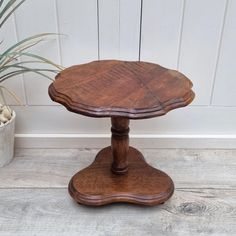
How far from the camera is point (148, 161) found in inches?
48.9

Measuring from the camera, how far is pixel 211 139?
1307 millimetres

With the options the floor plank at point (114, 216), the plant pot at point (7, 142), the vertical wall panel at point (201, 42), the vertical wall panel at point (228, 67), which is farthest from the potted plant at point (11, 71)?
the vertical wall panel at point (228, 67)

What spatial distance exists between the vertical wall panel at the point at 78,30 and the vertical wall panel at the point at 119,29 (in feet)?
0.10

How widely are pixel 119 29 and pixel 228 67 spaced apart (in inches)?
18.6

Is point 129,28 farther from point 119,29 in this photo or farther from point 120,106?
point 120,106

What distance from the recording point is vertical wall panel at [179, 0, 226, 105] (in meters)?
1.08

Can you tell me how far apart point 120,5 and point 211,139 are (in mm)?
700

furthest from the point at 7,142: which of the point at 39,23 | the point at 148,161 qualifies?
the point at 148,161

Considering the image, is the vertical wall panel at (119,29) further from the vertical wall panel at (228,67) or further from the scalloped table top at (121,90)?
the vertical wall panel at (228,67)

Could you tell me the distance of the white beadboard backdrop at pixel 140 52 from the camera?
3.56 ft

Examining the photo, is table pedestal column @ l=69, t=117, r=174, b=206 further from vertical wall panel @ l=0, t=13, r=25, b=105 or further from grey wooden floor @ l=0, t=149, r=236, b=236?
vertical wall panel @ l=0, t=13, r=25, b=105

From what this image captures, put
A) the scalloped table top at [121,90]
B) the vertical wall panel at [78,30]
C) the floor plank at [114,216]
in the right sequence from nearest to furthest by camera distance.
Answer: the scalloped table top at [121,90] < the floor plank at [114,216] < the vertical wall panel at [78,30]

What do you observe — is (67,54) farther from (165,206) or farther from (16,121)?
(165,206)

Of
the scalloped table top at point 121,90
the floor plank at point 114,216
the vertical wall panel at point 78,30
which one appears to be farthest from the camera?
the vertical wall panel at point 78,30
